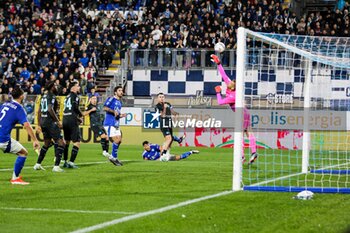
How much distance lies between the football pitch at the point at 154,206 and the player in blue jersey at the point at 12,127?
0.48 m

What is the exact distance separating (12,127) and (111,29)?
2570 cm

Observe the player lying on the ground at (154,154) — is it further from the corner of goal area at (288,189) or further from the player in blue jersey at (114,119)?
the corner of goal area at (288,189)

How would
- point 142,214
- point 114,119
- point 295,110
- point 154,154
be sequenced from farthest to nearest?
point 295,110, point 154,154, point 114,119, point 142,214

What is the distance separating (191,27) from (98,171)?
21.0 meters

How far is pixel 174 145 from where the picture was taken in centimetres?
3180

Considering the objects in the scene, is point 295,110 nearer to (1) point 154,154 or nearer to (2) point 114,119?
(1) point 154,154

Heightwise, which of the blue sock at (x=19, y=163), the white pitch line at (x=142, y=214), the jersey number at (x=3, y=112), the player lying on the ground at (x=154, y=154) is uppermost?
the jersey number at (x=3, y=112)

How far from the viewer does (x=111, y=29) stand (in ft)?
129

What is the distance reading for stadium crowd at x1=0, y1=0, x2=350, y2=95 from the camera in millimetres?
35906

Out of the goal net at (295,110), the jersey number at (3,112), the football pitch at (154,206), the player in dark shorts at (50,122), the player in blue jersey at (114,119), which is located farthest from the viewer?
the player in blue jersey at (114,119)

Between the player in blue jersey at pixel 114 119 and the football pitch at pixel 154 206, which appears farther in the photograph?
the player in blue jersey at pixel 114 119

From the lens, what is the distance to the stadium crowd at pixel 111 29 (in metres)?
35.9

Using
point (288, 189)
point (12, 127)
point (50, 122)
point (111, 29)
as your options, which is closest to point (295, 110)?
point (111, 29)

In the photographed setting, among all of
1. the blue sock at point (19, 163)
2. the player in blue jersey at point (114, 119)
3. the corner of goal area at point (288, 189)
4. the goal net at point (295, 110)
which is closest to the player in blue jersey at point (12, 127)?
the blue sock at point (19, 163)
